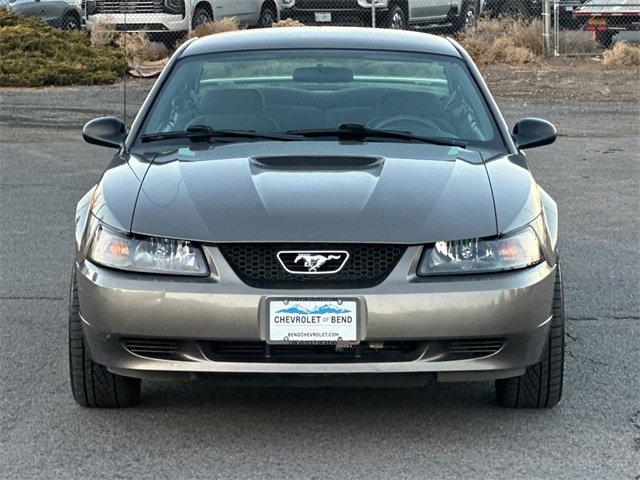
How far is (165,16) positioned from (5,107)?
5363 mm

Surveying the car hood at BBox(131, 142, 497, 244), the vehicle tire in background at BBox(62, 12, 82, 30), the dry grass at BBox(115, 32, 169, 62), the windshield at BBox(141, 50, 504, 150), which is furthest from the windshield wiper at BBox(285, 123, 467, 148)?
the vehicle tire in background at BBox(62, 12, 82, 30)

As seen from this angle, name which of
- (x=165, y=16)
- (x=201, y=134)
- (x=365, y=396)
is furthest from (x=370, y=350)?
(x=165, y=16)

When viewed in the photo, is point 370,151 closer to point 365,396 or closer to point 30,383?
point 365,396

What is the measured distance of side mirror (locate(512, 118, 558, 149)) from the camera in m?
6.85

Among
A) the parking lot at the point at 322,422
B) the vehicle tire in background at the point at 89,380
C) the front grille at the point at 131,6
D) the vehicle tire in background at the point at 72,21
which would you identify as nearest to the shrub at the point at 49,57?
the front grille at the point at 131,6

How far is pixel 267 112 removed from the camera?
6844 mm

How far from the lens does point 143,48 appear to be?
74.2ft

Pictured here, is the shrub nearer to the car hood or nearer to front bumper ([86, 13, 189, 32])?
front bumper ([86, 13, 189, 32])

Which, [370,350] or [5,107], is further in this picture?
[5,107]

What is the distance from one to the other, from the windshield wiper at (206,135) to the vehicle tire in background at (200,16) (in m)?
17.2

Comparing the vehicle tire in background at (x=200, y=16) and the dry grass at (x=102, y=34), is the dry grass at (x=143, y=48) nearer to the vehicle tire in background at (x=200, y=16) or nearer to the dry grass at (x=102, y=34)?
the dry grass at (x=102, y=34)

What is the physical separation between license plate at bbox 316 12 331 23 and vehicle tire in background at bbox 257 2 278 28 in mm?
748

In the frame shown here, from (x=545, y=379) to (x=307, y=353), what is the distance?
1.04 metres

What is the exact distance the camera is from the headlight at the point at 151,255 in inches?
210
